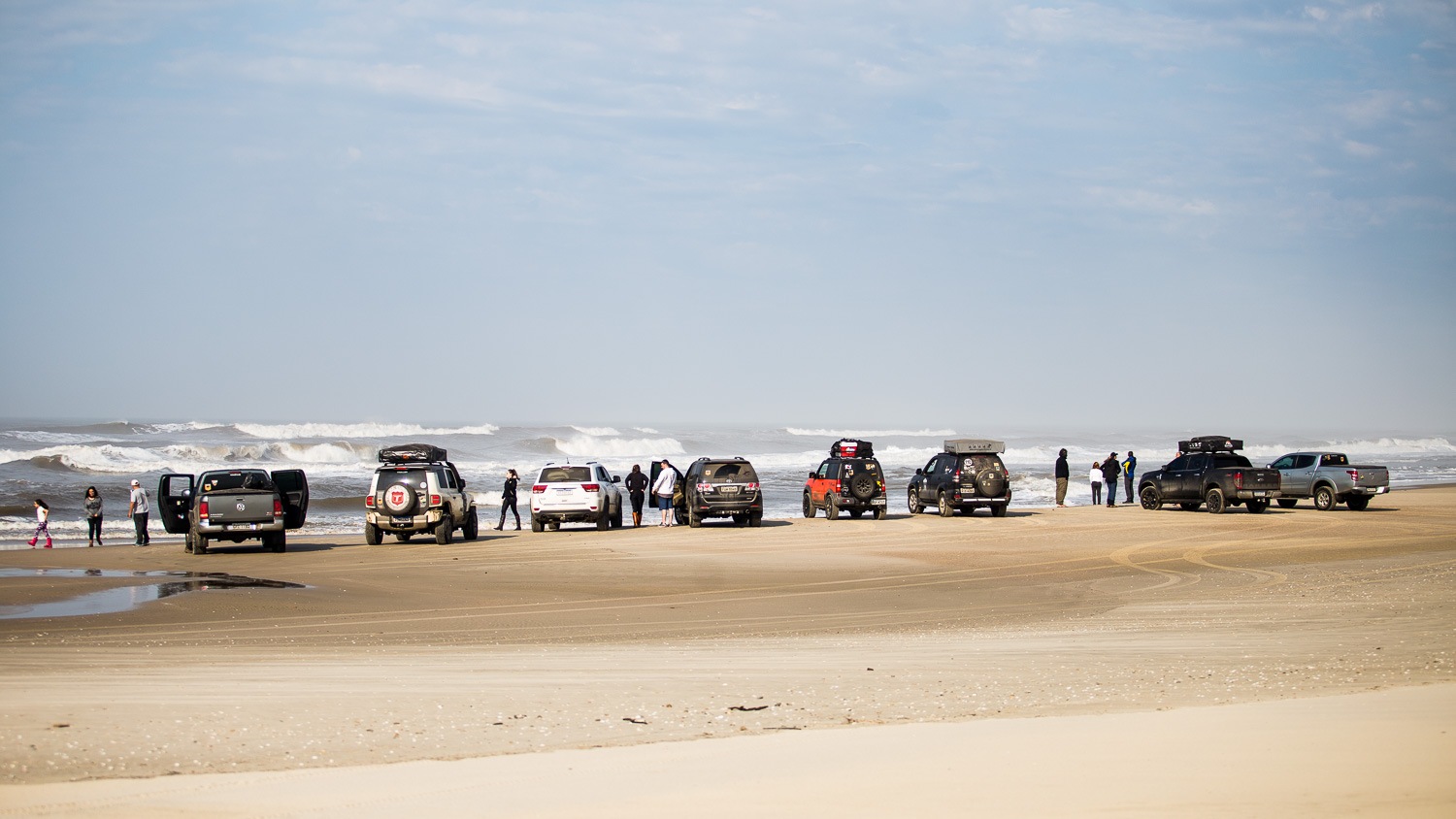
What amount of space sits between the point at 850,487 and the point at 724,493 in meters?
3.93

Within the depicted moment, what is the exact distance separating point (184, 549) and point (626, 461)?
52.5m

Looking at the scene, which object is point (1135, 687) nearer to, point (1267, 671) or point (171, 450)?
point (1267, 671)

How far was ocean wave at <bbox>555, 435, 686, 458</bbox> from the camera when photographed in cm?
8144

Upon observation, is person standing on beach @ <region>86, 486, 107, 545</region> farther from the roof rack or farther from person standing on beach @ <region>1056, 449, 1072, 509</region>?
the roof rack

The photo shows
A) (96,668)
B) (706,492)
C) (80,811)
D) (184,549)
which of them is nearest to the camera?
(80,811)

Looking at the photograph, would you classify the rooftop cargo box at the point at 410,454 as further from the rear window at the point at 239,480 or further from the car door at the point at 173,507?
the car door at the point at 173,507

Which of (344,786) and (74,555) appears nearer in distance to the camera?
(344,786)

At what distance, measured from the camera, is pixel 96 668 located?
9.52 meters

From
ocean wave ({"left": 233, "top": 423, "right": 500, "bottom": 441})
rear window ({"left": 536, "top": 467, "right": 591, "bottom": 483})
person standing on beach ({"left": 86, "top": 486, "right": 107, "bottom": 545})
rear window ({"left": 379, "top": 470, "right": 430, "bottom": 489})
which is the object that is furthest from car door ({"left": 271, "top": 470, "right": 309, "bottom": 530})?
ocean wave ({"left": 233, "top": 423, "right": 500, "bottom": 441})

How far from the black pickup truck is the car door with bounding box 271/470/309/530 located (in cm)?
2403

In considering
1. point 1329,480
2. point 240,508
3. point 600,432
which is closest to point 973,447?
point 1329,480

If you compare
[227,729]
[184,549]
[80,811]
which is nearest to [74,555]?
[184,549]

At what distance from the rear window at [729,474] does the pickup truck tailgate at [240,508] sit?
10.8 m

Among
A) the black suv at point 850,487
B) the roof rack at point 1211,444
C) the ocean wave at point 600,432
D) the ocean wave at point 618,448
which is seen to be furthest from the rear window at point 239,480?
the ocean wave at point 600,432
